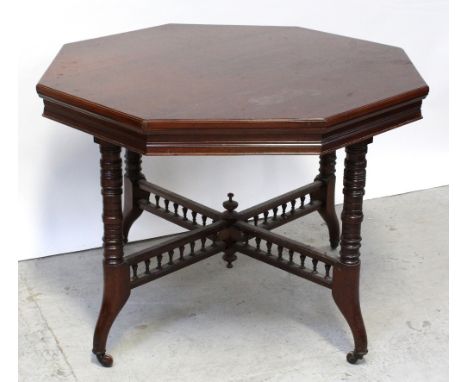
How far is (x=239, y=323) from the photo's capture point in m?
3.41

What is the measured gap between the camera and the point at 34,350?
3227 millimetres

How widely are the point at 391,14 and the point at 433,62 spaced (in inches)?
14.2

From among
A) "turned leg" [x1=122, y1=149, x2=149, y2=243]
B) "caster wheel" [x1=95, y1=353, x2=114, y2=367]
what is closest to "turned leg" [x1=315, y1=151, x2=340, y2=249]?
"turned leg" [x1=122, y1=149, x2=149, y2=243]

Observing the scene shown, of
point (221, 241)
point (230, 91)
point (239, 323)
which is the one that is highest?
point (230, 91)

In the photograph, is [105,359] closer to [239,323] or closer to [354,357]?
[239,323]

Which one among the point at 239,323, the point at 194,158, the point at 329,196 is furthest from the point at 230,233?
the point at 194,158

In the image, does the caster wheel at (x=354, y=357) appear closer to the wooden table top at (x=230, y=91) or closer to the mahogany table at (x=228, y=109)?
the mahogany table at (x=228, y=109)

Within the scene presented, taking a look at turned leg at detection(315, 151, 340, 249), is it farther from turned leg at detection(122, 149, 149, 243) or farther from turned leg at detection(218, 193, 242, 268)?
turned leg at detection(122, 149, 149, 243)

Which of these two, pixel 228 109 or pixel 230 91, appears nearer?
pixel 228 109

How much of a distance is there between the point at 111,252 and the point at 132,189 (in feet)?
2.60

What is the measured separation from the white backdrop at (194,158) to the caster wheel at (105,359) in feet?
3.16

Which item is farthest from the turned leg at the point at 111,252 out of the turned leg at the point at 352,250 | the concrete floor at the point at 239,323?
the turned leg at the point at 352,250

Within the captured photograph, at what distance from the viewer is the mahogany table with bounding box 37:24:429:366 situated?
258cm

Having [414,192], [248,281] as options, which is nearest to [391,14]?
[414,192]
